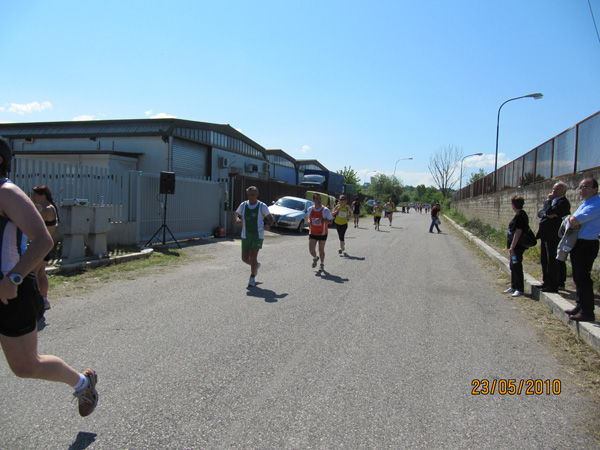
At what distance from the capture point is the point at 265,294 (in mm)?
6785

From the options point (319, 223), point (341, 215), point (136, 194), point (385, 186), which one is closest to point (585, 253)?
point (319, 223)

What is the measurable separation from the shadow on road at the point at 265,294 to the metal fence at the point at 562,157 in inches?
278

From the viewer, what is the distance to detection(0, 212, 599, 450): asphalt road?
2756mm

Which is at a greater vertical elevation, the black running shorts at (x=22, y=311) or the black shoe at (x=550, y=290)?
the black running shorts at (x=22, y=311)

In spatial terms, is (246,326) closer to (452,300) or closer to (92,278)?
(452,300)

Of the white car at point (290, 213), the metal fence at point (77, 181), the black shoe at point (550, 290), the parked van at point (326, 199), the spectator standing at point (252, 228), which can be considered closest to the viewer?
the black shoe at point (550, 290)

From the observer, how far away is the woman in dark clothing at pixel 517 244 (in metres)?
7.09

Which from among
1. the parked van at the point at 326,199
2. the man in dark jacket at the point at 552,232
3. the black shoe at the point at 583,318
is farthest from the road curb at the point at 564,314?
the parked van at the point at 326,199

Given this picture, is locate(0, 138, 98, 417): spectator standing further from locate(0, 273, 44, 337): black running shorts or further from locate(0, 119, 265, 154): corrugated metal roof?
locate(0, 119, 265, 154): corrugated metal roof

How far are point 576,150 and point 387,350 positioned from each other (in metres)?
8.73

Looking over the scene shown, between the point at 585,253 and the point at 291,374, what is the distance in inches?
154

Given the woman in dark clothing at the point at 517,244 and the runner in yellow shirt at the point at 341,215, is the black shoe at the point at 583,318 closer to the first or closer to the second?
the woman in dark clothing at the point at 517,244

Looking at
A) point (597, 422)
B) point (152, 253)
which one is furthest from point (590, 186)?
point (152, 253)

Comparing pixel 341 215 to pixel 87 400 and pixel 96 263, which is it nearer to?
pixel 96 263
